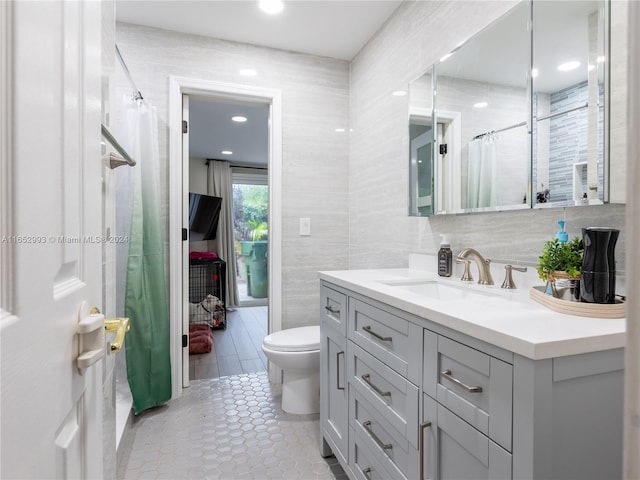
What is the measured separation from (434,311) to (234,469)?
4.47ft

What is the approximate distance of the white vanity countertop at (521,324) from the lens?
27.8 inches

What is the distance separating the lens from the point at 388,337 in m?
1.19

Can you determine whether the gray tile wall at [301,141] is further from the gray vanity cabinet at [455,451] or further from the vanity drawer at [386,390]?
the gray vanity cabinet at [455,451]

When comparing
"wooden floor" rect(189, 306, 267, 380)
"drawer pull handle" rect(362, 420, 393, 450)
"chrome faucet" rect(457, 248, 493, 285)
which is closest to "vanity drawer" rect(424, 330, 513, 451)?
"drawer pull handle" rect(362, 420, 393, 450)

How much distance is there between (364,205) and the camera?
2.59 m

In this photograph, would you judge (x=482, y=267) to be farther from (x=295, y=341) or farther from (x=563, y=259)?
(x=295, y=341)

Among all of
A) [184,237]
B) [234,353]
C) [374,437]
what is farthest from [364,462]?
[234,353]

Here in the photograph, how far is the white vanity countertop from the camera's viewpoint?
71 cm

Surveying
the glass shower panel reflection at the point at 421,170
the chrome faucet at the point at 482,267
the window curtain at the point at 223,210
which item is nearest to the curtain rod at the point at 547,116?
the glass shower panel reflection at the point at 421,170

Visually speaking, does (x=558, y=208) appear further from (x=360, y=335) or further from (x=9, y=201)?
(x=9, y=201)

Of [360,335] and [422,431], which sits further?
[360,335]

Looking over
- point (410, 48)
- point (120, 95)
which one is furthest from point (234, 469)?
point (410, 48)

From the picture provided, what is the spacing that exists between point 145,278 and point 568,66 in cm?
222

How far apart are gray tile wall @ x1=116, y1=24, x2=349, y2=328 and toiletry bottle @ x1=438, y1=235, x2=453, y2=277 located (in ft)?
3.73
